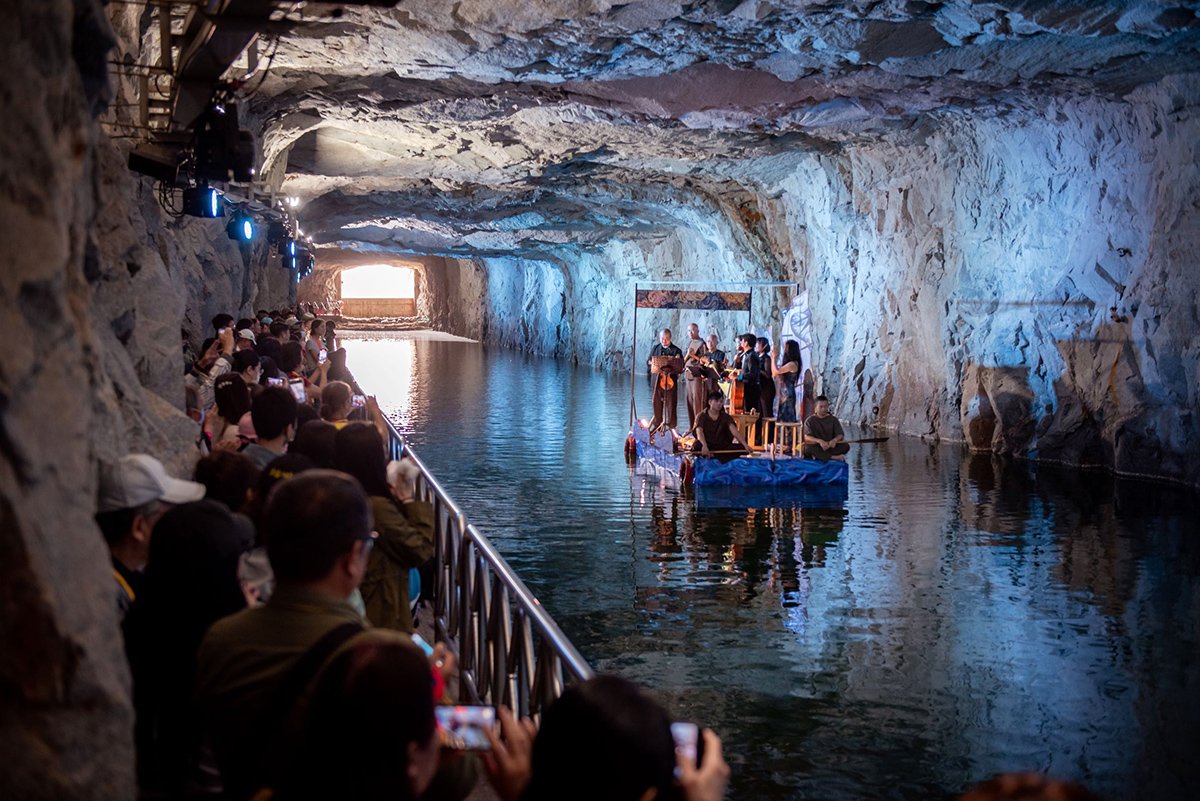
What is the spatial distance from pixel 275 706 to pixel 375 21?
13.7 meters

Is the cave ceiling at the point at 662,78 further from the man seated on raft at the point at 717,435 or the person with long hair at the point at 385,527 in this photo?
the man seated on raft at the point at 717,435

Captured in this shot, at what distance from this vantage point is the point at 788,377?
1972 cm

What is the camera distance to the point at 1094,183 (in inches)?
734

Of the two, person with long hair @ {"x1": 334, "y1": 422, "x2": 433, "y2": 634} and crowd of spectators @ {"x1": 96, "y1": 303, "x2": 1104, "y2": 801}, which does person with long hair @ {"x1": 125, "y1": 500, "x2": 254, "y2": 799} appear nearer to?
crowd of spectators @ {"x1": 96, "y1": 303, "x2": 1104, "y2": 801}

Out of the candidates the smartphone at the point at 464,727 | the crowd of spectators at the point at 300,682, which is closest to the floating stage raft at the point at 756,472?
the crowd of spectators at the point at 300,682

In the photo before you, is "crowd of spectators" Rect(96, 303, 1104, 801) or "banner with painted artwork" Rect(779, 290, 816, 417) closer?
"crowd of spectators" Rect(96, 303, 1104, 801)

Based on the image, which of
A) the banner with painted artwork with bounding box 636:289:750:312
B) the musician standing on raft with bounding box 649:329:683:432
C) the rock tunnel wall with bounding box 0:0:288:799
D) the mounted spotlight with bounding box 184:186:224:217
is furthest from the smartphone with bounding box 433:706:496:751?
the banner with painted artwork with bounding box 636:289:750:312

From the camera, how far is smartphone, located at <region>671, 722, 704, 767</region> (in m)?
2.37

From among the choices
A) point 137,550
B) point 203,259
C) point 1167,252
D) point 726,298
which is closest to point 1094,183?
point 1167,252

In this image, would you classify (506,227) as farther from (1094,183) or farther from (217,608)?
(217,608)

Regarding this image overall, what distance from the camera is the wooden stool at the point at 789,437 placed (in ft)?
57.3

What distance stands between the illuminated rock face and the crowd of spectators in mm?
7484

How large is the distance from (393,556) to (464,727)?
2.13m

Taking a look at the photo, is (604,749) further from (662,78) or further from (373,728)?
(662,78)
